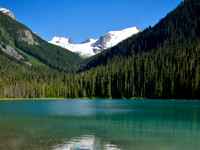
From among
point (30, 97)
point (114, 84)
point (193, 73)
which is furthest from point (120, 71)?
point (30, 97)

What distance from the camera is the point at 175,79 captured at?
389 ft

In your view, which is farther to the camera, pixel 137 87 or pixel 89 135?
pixel 137 87

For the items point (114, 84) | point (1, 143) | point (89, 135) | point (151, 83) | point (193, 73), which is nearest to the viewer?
point (1, 143)

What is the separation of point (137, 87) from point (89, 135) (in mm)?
116183

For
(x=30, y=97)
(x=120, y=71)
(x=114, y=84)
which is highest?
(x=120, y=71)

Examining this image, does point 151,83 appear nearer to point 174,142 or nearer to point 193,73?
point 193,73

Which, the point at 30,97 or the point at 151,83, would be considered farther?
the point at 30,97

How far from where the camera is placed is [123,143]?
20.1m

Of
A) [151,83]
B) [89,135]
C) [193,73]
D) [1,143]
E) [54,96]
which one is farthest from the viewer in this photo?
[54,96]

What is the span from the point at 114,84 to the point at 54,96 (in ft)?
166

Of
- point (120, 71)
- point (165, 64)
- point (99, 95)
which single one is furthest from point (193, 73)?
point (99, 95)

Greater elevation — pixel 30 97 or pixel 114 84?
pixel 114 84

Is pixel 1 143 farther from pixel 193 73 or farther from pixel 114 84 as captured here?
pixel 114 84

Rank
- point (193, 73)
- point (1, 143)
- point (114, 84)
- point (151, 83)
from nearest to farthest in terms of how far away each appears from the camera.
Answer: point (1, 143) → point (193, 73) → point (151, 83) → point (114, 84)
